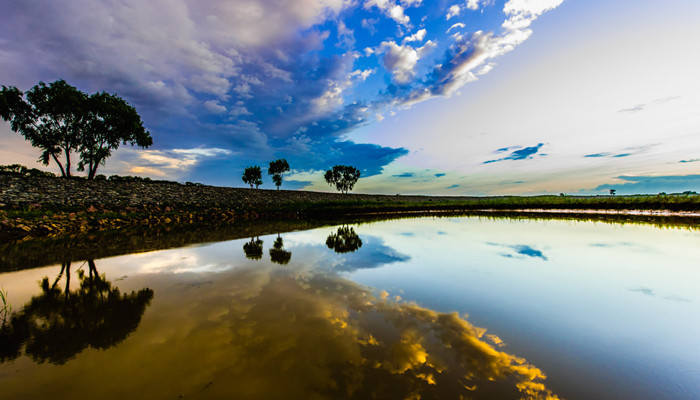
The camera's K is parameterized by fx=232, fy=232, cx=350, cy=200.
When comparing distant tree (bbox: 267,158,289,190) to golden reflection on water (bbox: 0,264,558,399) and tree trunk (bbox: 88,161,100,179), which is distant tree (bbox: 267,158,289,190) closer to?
tree trunk (bbox: 88,161,100,179)

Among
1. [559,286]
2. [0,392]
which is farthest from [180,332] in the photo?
[559,286]

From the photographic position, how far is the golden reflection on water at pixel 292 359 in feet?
8.00

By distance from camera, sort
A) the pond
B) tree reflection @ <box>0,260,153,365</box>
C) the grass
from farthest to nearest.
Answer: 1. the grass
2. tree reflection @ <box>0,260,153,365</box>
3. the pond

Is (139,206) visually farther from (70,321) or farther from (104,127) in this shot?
(70,321)

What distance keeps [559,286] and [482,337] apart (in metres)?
3.69

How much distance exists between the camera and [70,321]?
3.87 m

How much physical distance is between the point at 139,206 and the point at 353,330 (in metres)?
27.4

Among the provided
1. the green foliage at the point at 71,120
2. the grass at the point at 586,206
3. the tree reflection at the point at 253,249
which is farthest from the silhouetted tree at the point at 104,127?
the tree reflection at the point at 253,249

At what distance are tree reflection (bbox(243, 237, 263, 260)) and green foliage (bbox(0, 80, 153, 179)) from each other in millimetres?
32701

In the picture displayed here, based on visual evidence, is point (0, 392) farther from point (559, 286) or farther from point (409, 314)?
point (559, 286)

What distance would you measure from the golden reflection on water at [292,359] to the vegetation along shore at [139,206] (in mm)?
15040

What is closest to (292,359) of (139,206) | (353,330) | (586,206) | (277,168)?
(353,330)

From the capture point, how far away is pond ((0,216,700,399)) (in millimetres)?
2545

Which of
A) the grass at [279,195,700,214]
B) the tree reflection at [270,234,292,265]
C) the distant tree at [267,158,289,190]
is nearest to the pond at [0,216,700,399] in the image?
Result: the tree reflection at [270,234,292,265]
